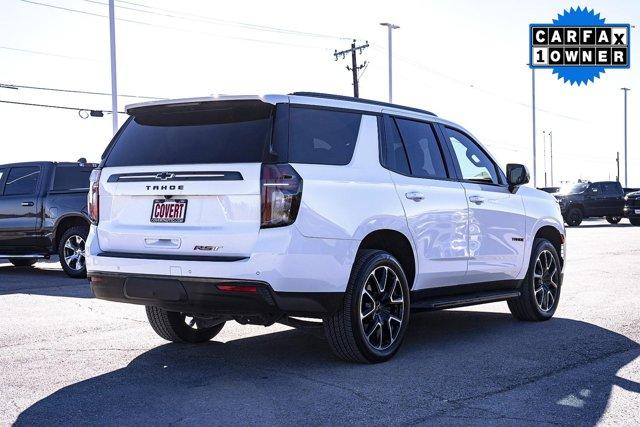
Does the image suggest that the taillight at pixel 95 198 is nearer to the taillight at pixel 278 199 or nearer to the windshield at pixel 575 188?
the taillight at pixel 278 199

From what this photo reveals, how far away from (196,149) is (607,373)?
334 cm

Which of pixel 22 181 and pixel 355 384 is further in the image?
pixel 22 181

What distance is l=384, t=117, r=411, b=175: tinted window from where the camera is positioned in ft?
20.8

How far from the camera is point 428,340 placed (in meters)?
7.06

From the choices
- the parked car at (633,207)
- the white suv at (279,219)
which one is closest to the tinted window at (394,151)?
the white suv at (279,219)

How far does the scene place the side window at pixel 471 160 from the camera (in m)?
7.38

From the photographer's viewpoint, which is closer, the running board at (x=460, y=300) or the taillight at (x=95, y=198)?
the taillight at (x=95, y=198)

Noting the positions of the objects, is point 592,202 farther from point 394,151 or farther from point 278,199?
point 278,199

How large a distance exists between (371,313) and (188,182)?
5.54ft

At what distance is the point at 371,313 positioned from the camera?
5949mm

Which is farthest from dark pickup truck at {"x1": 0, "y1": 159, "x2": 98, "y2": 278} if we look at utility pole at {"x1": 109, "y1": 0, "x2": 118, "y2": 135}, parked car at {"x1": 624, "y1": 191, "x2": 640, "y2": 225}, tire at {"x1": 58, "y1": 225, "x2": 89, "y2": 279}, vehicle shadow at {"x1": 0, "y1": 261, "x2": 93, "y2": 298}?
parked car at {"x1": 624, "y1": 191, "x2": 640, "y2": 225}

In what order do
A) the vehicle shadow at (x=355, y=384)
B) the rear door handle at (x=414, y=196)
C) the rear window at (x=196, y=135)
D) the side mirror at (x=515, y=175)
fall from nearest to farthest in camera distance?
the vehicle shadow at (x=355, y=384) < the rear window at (x=196, y=135) < the rear door handle at (x=414, y=196) < the side mirror at (x=515, y=175)

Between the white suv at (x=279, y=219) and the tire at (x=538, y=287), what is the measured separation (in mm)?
1397

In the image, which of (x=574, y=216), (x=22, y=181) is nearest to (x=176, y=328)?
(x=22, y=181)
